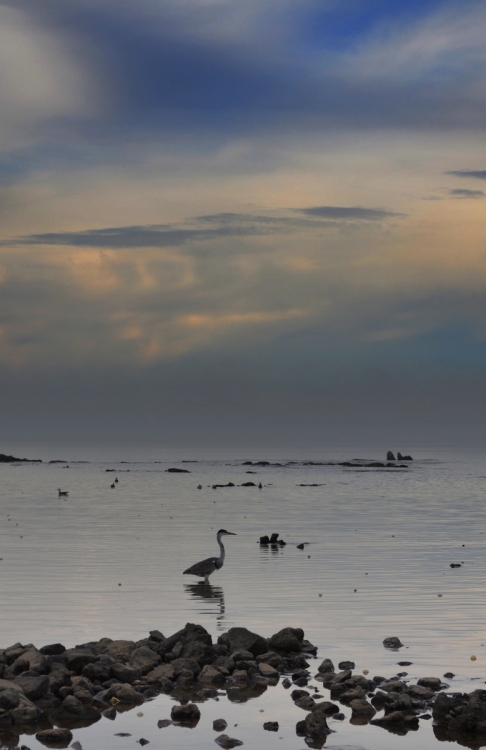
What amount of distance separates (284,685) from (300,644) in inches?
71.4

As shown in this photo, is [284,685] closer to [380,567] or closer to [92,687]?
[92,687]


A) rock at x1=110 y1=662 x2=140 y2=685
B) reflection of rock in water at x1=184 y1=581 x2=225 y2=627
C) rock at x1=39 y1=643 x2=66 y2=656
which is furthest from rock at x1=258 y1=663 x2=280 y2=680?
reflection of rock in water at x1=184 y1=581 x2=225 y2=627

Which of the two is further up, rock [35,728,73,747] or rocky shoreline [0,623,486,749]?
rocky shoreline [0,623,486,749]

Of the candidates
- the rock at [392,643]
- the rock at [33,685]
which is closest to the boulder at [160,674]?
the rock at [33,685]

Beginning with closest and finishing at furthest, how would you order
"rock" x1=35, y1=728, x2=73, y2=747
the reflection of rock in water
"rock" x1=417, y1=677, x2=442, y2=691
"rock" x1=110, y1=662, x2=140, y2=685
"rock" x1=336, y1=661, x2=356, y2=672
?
"rock" x1=35, y1=728, x2=73, y2=747 → "rock" x1=417, y1=677, x2=442, y2=691 → "rock" x1=110, y1=662, x2=140, y2=685 → "rock" x1=336, y1=661, x2=356, y2=672 → the reflection of rock in water

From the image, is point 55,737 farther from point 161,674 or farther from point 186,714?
point 161,674

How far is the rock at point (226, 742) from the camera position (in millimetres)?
12242

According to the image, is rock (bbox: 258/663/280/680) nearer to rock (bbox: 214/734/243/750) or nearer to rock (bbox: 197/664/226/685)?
rock (bbox: 197/664/226/685)

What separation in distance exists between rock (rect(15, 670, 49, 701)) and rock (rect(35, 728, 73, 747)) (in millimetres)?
1588

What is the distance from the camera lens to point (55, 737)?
41.2 feet

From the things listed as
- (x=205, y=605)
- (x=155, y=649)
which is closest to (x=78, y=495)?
(x=205, y=605)

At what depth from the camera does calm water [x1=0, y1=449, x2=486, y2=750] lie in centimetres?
1413

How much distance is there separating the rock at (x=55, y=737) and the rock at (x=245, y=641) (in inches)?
185

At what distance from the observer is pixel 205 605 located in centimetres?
2217
